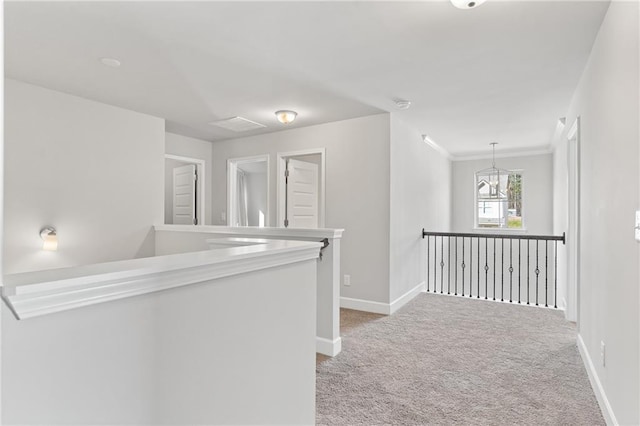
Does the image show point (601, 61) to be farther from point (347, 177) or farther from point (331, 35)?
point (347, 177)

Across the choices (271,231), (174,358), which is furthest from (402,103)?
(174,358)

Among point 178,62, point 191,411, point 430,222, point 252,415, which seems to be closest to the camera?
point 191,411

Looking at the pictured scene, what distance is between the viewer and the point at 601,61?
2316 mm

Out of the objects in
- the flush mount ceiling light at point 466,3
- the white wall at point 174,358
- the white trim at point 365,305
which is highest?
the flush mount ceiling light at point 466,3

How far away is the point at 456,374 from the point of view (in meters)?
2.66

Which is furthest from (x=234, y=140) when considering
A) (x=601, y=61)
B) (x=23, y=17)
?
(x=601, y=61)

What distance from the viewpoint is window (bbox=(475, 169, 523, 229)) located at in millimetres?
7398

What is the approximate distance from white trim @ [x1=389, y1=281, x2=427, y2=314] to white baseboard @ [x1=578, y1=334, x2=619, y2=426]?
6.12 feet

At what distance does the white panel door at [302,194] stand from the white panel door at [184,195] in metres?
1.69

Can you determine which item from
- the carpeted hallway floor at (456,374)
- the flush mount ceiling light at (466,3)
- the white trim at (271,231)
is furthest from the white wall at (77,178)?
the flush mount ceiling light at (466,3)

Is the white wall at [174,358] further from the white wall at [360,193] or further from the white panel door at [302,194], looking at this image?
the white panel door at [302,194]

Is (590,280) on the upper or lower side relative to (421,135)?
lower

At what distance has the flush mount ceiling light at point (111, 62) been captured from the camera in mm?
2878

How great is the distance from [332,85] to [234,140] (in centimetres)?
285
